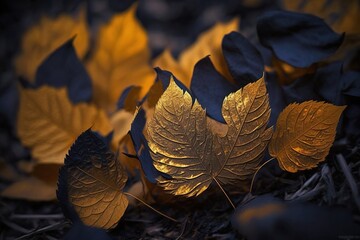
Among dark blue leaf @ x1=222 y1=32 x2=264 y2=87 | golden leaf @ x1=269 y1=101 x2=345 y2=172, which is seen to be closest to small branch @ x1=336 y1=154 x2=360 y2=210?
golden leaf @ x1=269 y1=101 x2=345 y2=172

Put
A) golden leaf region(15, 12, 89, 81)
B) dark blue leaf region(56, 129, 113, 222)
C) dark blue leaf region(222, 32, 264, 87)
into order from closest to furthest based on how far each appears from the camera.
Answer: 1. dark blue leaf region(56, 129, 113, 222)
2. dark blue leaf region(222, 32, 264, 87)
3. golden leaf region(15, 12, 89, 81)

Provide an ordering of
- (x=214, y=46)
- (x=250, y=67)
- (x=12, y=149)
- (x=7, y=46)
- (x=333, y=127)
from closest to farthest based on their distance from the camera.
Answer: (x=333, y=127) < (x=250, y=67) < (x=214, y=46) < (x=12, y=149) < (x=7, y=46)

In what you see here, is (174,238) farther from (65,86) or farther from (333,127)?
(65,86)

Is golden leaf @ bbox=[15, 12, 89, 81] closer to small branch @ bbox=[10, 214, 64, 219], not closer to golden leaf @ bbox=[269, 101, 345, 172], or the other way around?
small branch @ bbox=[10, 214, 64, 219]

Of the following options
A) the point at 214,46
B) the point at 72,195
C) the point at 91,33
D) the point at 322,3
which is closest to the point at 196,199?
the point at 72,195

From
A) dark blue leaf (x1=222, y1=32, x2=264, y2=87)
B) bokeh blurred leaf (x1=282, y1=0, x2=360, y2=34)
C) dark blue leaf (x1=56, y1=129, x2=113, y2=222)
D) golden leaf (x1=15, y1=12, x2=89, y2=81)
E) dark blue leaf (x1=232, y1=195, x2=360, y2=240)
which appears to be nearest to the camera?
dark blue leaf (x1=232, y1=195, x2=360, y2=240)

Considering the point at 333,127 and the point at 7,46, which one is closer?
the point at 333,127

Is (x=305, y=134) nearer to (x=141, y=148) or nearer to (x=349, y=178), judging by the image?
(x=349, y=178)

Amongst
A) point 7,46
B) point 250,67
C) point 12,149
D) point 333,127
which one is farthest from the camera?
point 7,46
